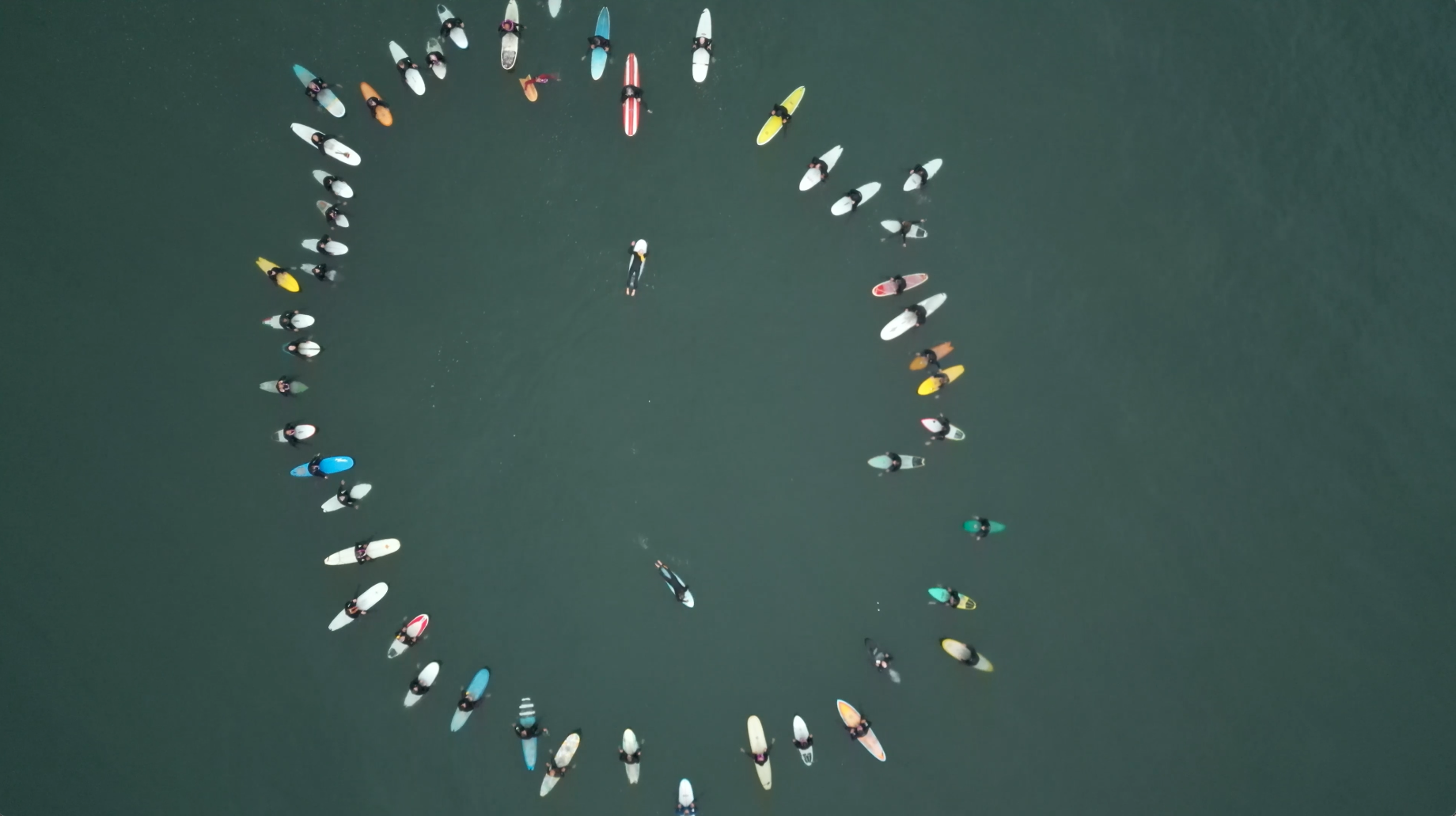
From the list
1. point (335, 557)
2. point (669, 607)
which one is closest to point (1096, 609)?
point (669, 607)

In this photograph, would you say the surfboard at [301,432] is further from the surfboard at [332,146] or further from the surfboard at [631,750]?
the surfboard at [631,750]

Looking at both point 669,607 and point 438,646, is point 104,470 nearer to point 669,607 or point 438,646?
point 438,646

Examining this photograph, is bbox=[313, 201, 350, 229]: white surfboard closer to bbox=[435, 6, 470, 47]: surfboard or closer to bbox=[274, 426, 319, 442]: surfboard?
bbox=[274, 426, 319, 442]: surfboard

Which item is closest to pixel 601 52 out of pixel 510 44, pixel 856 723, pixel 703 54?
pixel 510 44

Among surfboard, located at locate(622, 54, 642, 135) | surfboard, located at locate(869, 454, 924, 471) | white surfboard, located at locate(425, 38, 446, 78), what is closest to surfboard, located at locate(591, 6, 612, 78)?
surfboard, located at locate(622, 54, 642, 135)

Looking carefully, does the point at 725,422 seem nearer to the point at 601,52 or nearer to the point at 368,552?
the point at 368,552

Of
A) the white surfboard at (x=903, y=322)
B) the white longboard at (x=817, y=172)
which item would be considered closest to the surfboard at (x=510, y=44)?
the white longboard at (x=817, y=172)
